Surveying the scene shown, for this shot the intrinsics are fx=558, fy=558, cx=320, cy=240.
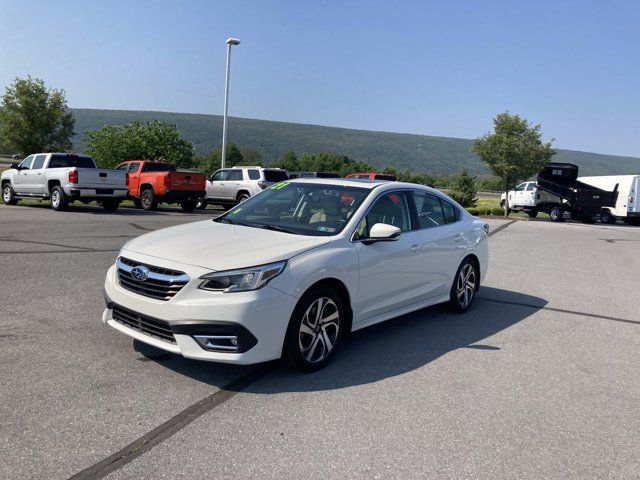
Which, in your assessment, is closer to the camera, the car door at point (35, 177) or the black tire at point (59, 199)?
the black tire at point (59, 199)

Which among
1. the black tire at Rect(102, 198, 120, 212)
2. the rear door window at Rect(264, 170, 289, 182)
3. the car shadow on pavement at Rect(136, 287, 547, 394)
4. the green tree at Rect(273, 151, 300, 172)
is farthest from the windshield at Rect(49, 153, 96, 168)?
the green tree at Rect(273, 151, 300, 172)

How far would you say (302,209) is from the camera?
17.7 ft

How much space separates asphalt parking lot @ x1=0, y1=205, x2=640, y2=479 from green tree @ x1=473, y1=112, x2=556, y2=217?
31.1m

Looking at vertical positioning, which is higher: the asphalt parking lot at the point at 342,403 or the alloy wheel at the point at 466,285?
the alloy wheel at the point at 466,285

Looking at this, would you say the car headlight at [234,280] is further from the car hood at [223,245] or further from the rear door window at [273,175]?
the rear door window at [273,175]

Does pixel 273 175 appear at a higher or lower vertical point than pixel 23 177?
higher

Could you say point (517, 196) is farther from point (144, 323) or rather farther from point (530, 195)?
point (144, 323)

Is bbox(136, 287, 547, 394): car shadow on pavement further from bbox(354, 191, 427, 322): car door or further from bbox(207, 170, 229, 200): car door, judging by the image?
bbox(207, 170, 229, 200): car door

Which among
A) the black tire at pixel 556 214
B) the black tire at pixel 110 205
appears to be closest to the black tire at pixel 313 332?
the black tire at pixel 110 205

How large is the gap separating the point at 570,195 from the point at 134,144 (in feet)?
98.0

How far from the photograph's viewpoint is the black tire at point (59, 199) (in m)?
18.4

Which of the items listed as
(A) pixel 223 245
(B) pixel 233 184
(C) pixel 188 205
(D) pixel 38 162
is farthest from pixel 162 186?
(A) pixel 223 245

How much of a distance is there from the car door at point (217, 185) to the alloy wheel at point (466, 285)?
60.6ft

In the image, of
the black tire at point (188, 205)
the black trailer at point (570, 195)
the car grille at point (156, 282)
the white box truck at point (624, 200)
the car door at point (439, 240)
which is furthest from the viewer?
the white box truck at point (624, 200)
